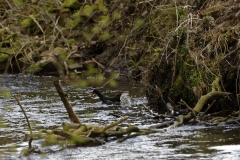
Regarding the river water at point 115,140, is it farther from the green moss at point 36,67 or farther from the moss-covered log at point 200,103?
the green moss at point 36,67

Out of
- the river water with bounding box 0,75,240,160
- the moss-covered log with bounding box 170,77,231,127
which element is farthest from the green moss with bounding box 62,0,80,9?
the moss-covered log with bounding box 170,77,231,127

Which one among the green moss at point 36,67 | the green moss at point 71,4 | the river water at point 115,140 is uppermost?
the green moss at point 71,4

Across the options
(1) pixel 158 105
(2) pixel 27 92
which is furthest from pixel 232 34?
(2) pixel 27 92

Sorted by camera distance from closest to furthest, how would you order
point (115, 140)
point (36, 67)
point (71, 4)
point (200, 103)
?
1. point (115, 140)
2. point (200, 103)
3. point (36, 67)
4. point (71, 4)

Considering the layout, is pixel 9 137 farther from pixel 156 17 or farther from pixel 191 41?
pixel 156 17

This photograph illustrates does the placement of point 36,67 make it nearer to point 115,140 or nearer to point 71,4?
point 71,4

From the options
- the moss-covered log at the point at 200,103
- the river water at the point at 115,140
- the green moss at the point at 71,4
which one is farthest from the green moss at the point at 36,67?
→ the moss-covered log at the point at 200,103

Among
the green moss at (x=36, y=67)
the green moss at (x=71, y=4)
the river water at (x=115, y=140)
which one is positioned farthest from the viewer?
the green moss at (x=71, y=4)

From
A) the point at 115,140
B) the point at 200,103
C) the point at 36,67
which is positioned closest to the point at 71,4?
the point at 36,67

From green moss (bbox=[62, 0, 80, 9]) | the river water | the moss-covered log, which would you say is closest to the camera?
the river water

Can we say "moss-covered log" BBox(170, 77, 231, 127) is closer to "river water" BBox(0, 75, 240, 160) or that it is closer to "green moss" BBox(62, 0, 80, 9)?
"river water" BBox(0, 75, 240, 160)

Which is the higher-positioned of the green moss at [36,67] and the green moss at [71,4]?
the green moss at [71,4]

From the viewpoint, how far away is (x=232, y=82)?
36.4 ft

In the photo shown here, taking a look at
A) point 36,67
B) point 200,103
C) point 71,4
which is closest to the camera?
point 200,103
